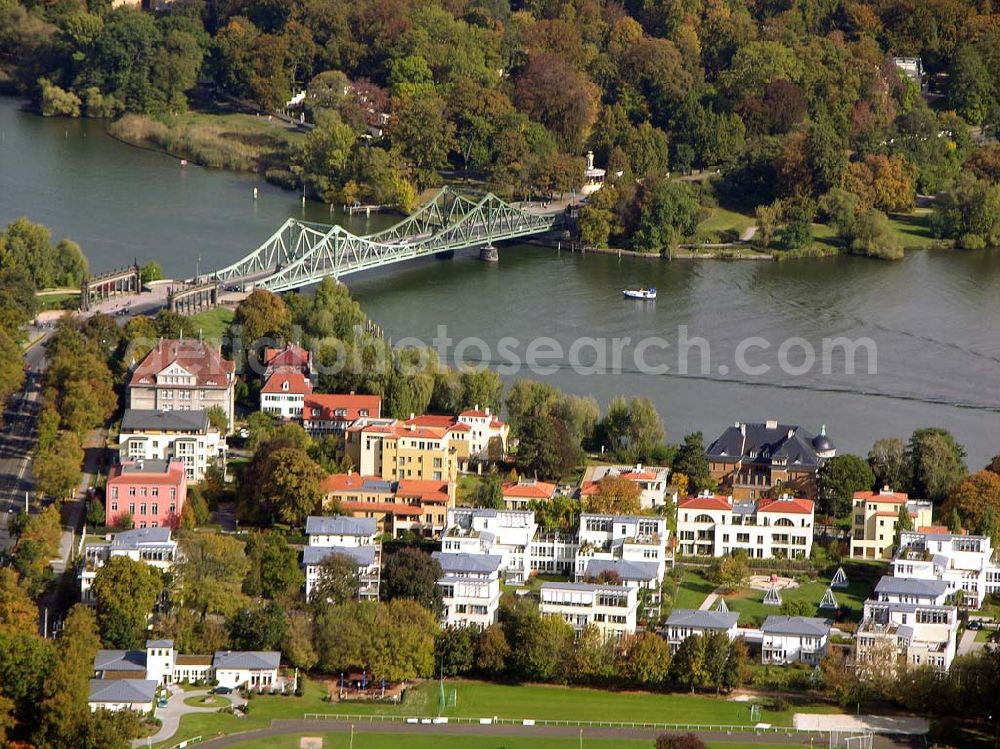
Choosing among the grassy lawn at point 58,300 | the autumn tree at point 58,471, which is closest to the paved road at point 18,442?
the autumn tree at point 58,471

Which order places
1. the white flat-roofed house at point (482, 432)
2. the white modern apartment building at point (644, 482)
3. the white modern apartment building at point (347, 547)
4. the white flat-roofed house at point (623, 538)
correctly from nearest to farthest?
the white modern apartment building at point (347, 547), the white flat-roofed house at point (623, 538), the white modern apartment building at point (644, 482), the white flat-roofed house at point (482, 432)

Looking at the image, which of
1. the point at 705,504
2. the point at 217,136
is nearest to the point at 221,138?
the point at 217,136

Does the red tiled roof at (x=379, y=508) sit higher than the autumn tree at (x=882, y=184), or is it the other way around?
the autumn tree at (x=882, y=184)

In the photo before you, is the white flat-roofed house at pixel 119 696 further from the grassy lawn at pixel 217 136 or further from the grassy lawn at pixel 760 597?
the grassy lawn at pixel 217 136

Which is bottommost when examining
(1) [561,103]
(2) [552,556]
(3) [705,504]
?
(2) [552,556]

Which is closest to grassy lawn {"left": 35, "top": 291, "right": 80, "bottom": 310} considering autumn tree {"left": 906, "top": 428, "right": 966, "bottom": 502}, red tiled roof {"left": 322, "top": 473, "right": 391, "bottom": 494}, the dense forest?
red tiled roof {"left": 322, "top": 473, "right": 391, "bottom": 494}

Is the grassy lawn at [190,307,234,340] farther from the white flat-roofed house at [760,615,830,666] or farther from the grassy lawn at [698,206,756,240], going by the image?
the white flat-roofed house at [760,615,830,666]

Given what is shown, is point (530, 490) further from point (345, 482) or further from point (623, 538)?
point (345, 482)
